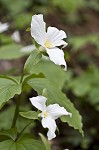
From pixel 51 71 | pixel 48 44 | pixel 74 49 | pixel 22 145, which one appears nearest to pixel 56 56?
pixel 48 44

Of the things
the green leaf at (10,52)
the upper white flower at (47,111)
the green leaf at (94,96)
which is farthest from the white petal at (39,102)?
the green leaf at (94,96)

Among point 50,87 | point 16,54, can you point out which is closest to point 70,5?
point 16,54

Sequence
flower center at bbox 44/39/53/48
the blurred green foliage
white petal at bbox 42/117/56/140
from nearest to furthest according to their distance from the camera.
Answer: white petal at bbox 42/117/56/140 < flower center at bbox 44/39/53/48 < the blurred green foliage

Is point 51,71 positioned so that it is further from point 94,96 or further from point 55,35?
point 55,35

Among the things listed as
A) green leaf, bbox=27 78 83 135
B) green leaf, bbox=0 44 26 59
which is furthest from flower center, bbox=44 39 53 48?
green leaf, bbox=0 44 26 59

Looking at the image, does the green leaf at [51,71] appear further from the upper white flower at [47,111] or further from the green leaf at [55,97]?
the upper white flower at [47,111]

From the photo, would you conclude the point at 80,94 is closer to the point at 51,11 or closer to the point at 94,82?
the point at 94,82

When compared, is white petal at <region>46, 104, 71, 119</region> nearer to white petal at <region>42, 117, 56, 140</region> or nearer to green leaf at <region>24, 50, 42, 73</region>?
white petal at <region>42, 117, 56, 140</region>
